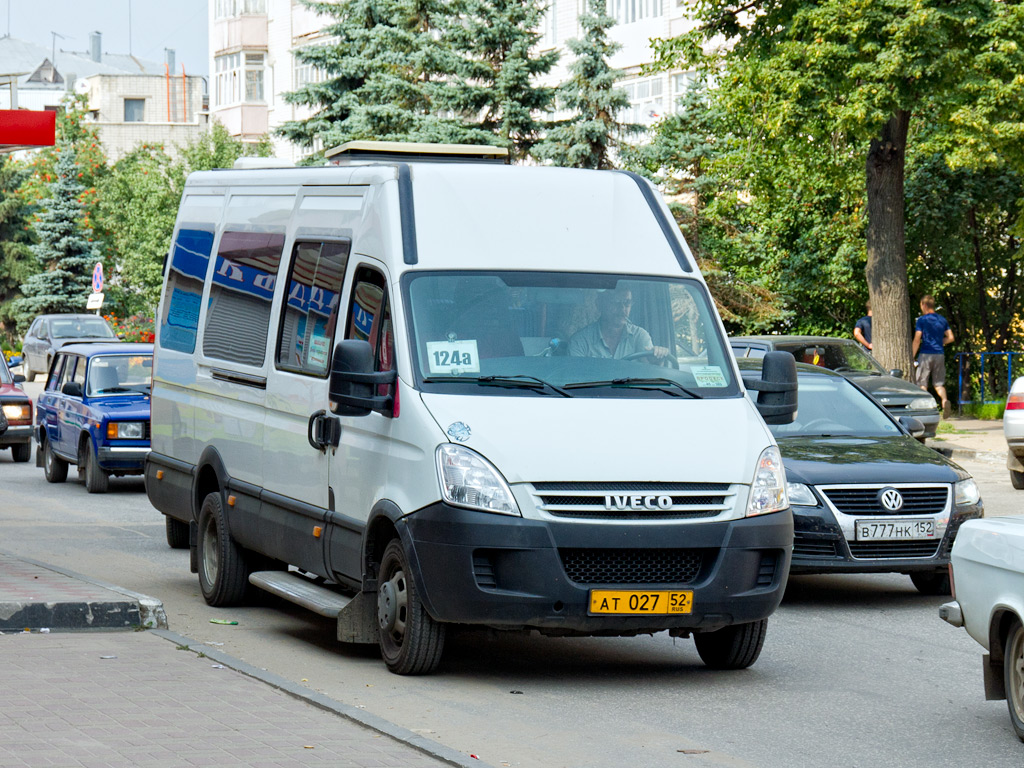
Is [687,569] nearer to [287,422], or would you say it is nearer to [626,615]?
[626,615]

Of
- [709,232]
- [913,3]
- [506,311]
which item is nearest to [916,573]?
[506,311]

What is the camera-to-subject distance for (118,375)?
19.1 meters

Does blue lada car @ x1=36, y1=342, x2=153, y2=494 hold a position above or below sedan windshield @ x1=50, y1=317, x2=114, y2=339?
below

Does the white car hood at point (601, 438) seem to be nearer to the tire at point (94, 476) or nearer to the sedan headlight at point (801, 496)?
the sedan headlight at point (801, 496)

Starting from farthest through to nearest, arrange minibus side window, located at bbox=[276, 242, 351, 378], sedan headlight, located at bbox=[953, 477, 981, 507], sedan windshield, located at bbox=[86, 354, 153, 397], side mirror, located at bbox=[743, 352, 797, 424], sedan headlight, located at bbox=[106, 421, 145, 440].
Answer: sedan windshield, located at bbox=[86, 354, 153, 397] < sedan headlight, located at bbox=[106, 421, 145, 440] < sedan headlight, located at bbox=[953, 477, 981, 507] < minibus side window, located at bbox=[276, 242, 351, 378] < side mirror, located at bbox=[743, 352, 797, 424]

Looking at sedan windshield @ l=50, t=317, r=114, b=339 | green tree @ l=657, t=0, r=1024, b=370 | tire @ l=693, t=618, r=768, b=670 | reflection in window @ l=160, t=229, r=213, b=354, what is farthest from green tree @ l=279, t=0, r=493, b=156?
tire @ l=693, t=618, r=768, b=670

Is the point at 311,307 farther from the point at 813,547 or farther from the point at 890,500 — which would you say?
the point at 890,500

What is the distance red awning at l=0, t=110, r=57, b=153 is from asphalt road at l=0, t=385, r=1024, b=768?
5558mm

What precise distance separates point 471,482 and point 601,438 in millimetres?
635

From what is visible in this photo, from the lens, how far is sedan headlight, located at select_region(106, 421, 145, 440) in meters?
17.8

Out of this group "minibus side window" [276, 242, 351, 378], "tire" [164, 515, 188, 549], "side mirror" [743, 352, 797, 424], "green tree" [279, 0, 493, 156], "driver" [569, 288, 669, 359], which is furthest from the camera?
"green tree" [279, 0, 493, 156]

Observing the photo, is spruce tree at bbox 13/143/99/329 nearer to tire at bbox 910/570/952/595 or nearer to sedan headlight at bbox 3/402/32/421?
sedan headlight at bbox 3/402/32/421

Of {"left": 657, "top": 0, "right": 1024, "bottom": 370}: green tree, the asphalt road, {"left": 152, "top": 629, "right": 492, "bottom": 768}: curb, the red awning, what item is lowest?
the asphalt road

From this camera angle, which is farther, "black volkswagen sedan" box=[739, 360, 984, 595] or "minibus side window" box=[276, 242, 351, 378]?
"black volkswagen sedan" box=[739, 360, 984, 595]
